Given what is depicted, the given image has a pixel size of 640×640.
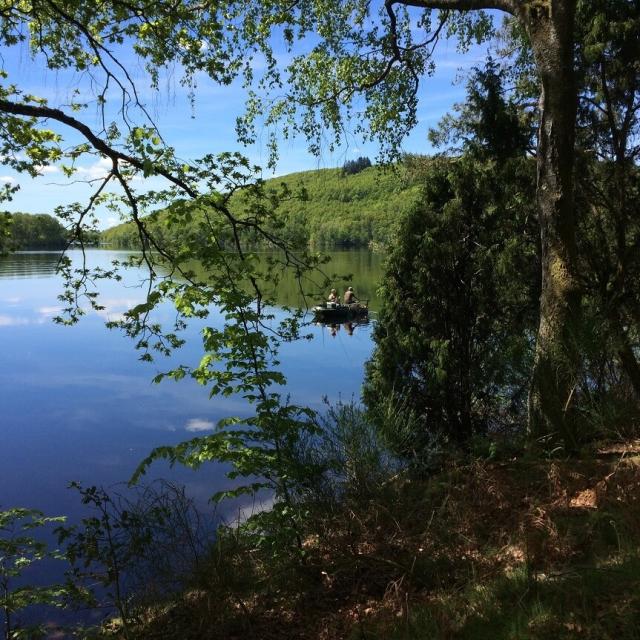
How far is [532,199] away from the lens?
9.22 meters

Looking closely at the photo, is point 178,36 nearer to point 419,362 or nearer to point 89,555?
point 89,555

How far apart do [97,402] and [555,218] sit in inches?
654

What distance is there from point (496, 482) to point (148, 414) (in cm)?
1420

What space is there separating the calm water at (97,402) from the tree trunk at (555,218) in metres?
3.60

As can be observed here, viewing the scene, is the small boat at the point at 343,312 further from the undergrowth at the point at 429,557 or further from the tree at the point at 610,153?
the undergrowth at the point at 429,557

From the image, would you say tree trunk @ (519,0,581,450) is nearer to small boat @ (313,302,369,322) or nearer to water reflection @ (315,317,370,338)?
small boat @ (313,302,369,322)

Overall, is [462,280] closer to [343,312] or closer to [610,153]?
[610,153]

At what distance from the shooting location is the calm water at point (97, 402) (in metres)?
11.6

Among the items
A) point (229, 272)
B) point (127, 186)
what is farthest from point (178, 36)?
point (229, 272)

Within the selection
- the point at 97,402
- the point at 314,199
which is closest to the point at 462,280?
the point at 314,199

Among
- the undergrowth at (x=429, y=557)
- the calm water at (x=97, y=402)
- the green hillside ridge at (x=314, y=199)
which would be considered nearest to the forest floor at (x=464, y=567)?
the undergrowth at (x=429, y=557)

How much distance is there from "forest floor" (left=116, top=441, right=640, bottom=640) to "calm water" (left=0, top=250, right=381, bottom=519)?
3255 mm

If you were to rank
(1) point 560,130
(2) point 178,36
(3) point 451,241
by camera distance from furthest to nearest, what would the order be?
(3) point 451,241, (2) point 178,36, (1) point 560,130

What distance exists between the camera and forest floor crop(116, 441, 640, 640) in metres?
2.51
